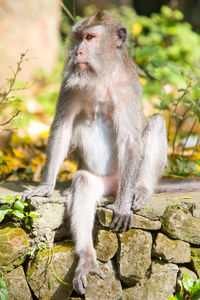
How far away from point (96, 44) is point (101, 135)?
3.49 ft

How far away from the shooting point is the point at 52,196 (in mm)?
4555

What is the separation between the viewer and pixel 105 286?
13.6 ft

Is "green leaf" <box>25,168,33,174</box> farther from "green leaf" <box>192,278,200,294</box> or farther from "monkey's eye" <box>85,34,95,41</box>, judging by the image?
"green leaf" <box>192,278,200,294</box>

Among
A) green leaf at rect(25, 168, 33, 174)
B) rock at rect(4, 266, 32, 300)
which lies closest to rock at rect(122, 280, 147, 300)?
rock at rect(4, 266, 32, 300)

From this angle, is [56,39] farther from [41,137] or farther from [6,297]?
[6,297]

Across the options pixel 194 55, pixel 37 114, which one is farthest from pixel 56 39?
pixel 194 55

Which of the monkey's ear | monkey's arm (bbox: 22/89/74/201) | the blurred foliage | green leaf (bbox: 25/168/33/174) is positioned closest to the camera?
the monkey's ear

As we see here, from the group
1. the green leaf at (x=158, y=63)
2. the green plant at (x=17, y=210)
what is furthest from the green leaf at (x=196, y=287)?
the green leaf at (x=158, y=63)

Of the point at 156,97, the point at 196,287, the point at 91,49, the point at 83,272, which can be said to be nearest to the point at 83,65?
the point at 91,49

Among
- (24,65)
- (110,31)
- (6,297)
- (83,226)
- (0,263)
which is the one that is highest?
(24,65)

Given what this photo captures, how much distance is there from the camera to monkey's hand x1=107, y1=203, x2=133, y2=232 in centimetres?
415

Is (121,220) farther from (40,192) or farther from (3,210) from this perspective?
(3,210)

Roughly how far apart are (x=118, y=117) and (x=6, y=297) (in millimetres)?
2205

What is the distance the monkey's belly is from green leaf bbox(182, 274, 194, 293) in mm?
1523
